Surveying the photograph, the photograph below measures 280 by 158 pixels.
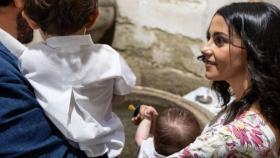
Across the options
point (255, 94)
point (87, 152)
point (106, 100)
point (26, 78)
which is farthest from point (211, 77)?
point (26, 78)

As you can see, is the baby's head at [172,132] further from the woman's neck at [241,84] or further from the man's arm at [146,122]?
the woman's neck at [241,84]

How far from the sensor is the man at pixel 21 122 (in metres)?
1.04

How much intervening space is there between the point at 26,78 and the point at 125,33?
234 cm

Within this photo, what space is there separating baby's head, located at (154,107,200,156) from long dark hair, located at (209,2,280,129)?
1.91ft

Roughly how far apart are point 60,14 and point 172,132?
847mm

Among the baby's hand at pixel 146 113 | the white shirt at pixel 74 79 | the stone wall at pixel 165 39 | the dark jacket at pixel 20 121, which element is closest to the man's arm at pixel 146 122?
the baby's hand at pixel 146 113

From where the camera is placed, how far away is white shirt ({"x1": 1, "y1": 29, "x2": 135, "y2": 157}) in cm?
111

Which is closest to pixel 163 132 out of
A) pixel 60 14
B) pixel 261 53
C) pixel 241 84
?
pixel 241 84

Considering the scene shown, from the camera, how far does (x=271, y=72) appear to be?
117 cm

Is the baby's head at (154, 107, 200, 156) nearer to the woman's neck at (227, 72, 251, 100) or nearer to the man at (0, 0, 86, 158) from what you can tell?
the woman's neck at (227, 72, 251, 100)

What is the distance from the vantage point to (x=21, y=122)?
106 centimetres

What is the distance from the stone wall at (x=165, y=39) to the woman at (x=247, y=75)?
162 cm

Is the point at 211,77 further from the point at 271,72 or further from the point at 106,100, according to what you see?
the point at 106,100

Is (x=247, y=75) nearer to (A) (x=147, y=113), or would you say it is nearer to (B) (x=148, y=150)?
(A) (x=147, y=113)
